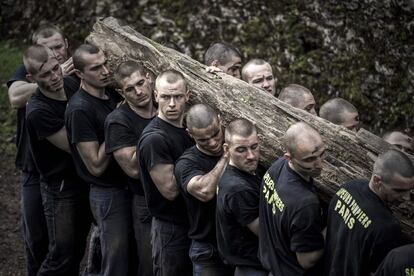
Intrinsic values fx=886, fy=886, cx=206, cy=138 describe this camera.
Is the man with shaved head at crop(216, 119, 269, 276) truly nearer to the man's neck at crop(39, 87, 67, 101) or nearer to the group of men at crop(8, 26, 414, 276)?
the group of men at crop(8, 26, 414, 276)

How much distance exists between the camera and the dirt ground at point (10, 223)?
11.4m

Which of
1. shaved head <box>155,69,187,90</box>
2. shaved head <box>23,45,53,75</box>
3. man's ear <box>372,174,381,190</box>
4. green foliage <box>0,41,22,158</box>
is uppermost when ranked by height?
man's ear <box>372,174,381,190</box>

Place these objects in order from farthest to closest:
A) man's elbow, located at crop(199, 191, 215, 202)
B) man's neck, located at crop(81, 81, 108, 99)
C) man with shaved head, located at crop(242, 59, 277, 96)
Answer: man with shaved head, located at crop(242, 59, 277, 96) < man's neck, located at crop(81, 81, 108, 99) < man's elbow, located at crop(199, 191, 215, 202)

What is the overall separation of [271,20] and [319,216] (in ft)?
24.2

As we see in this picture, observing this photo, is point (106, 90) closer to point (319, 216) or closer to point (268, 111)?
→ point (268, 111)

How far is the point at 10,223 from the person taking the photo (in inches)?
485

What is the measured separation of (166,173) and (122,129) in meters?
0.74

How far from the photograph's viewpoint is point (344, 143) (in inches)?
314

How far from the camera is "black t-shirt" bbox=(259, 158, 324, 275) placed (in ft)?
23.0

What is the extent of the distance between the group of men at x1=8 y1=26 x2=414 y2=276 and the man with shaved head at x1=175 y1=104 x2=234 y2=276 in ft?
0.04

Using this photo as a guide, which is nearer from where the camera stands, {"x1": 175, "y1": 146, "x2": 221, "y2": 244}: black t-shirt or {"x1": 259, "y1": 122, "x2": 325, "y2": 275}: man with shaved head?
{"x1": 259, "y1": 122, "x2": 325, "y2": 275}: man with shaved head

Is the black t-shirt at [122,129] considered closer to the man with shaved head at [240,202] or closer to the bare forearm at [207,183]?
the bare forearm at [207,183]

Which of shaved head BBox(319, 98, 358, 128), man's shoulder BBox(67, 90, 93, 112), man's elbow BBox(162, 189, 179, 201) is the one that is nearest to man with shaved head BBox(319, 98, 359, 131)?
shaved head BBox(319, 98, 358, 128)

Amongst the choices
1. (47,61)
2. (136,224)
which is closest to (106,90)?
(47,61)
